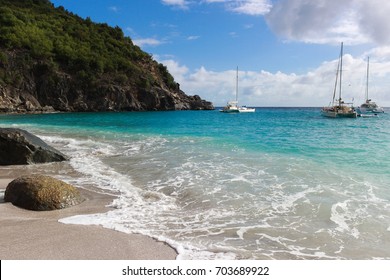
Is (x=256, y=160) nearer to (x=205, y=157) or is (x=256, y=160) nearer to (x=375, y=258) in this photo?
(x=205, y=157)

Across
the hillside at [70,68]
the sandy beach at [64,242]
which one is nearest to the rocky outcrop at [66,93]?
the hillside at [70,68]

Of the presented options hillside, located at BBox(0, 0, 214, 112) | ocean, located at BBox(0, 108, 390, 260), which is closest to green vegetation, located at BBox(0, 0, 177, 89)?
hillside, located at BBox(0, 0, 214, 112)

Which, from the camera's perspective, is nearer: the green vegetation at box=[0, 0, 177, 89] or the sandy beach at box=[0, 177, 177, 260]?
the sandy beach at box=[0, 177, 177, 260]

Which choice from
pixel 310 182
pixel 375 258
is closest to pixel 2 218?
pixel 375 258

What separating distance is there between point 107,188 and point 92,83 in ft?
263

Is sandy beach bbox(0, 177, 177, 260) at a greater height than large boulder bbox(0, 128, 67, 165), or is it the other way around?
large boulder bbox(0, 128, 67, 165)

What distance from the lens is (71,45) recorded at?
8950 cm

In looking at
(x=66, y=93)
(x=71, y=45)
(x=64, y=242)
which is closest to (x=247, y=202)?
(x=64, y=242)

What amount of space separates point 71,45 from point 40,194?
3623 inches

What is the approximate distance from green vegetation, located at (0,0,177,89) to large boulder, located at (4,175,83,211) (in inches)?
2785

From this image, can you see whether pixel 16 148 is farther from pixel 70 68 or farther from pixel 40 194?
pixel 70 68

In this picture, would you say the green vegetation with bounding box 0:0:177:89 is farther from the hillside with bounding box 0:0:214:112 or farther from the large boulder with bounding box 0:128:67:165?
the large boulder with bounding box 0:128:67:165

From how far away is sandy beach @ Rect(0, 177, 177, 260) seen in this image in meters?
4.76

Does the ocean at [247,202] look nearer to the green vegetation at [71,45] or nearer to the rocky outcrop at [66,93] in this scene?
the rocky outcrop at [66,93]
